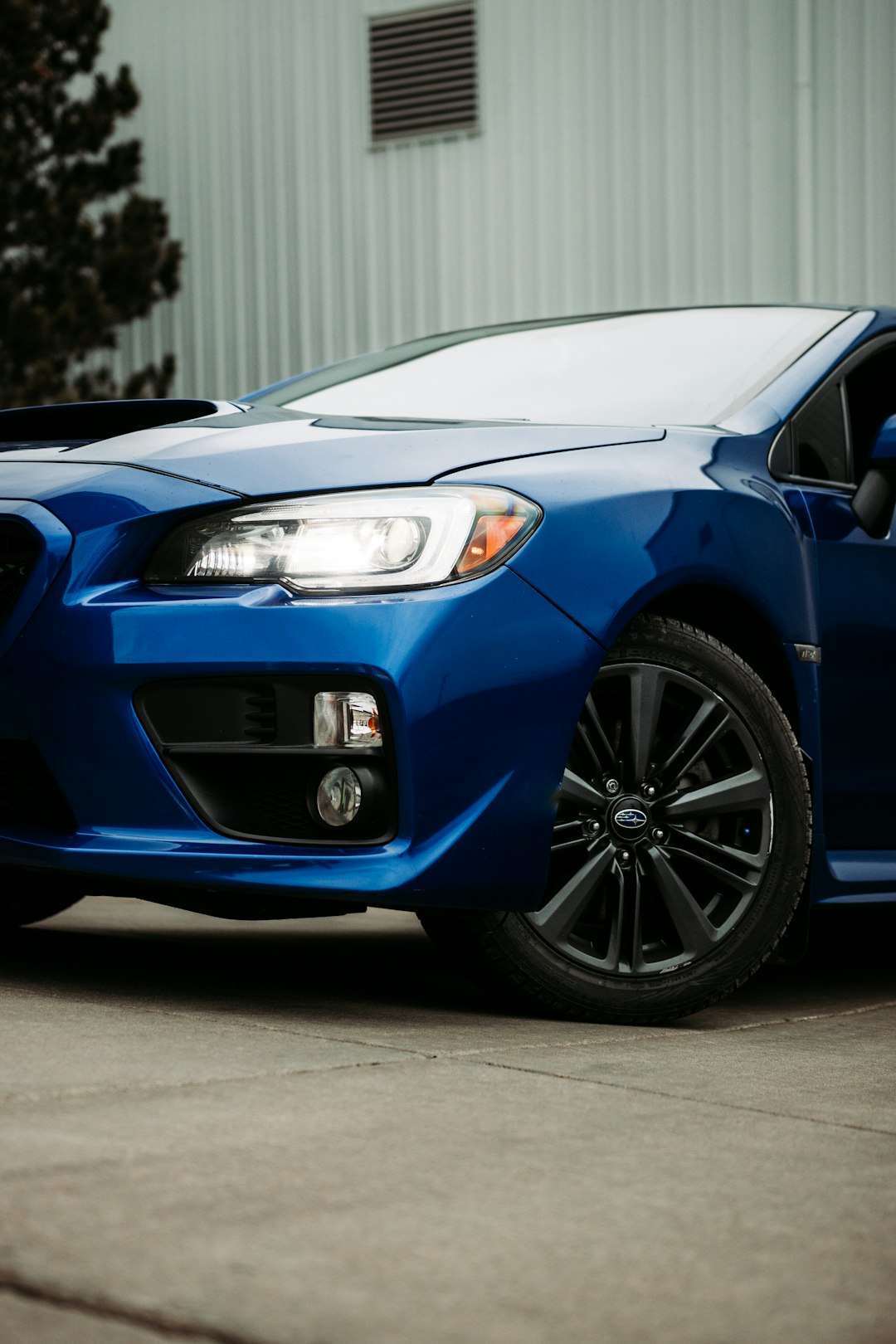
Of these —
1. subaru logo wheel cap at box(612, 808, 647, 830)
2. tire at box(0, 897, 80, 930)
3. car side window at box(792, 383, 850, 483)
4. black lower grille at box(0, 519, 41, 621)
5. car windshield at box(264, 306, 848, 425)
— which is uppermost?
car windshield at box(264, 306, 848, 425)

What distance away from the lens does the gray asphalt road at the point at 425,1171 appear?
1.80 metres

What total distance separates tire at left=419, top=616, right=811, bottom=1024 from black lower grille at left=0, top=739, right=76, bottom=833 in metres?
0.65

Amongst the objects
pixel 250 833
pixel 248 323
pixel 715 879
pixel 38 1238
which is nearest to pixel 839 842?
pixel 715 879

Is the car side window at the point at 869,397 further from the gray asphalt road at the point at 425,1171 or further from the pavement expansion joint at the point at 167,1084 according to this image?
the pavement expansion joint at the point at 167,1084

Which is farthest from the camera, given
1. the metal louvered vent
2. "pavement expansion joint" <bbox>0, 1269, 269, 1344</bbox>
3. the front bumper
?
the metal louvered vent

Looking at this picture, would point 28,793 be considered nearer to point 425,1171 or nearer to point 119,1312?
point 425,1171

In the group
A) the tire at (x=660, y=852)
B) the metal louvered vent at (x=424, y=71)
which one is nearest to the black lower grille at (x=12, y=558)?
the tire at (x=660, y=852)

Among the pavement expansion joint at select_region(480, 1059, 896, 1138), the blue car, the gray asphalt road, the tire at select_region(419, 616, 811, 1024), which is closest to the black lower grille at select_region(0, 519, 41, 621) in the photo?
the blue car

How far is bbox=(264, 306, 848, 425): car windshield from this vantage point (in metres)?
3.90

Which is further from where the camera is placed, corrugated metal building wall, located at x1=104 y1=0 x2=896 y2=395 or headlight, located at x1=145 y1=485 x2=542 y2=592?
corrugated metal building wall, located at x1=104 y1=0 x2=896 y2=395

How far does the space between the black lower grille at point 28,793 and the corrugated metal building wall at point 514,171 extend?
299 inches

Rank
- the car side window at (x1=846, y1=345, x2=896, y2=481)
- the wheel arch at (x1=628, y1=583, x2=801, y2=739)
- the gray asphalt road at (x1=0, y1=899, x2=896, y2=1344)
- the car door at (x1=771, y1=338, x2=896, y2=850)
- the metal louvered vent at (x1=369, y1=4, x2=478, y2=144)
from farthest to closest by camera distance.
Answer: the metal louvered vent at (x1=369, y1=4, x2=478, y2=144) → the car side window at (x1=846, y1=345, x2=896, y2=481) → the car door at (x1=771, y1=338, x2=896, y2=850) → the wheel arch at (x1=628, y1=583, x2=801, y2=739) → the gray asphalt road at (x1=0, y1=899, x2=896, y2=1344)

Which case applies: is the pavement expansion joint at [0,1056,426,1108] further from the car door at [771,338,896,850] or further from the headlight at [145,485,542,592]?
the car door at [771,338,896,850]

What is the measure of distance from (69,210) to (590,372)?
28.1ft
